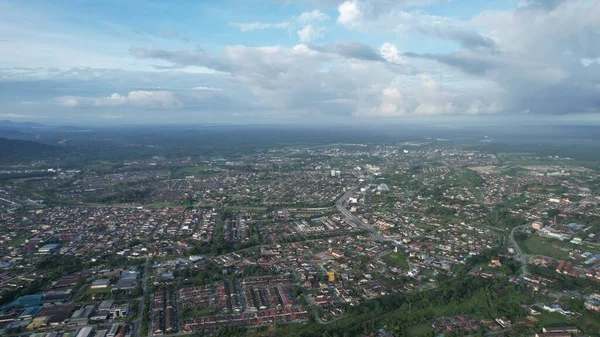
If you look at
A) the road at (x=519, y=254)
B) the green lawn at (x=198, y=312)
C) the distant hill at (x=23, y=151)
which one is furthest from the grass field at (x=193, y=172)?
the road at (x=519, y=254)

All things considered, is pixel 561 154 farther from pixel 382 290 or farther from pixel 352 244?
pixel 382 290

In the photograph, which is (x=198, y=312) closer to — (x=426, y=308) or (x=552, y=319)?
(x=426, y=308)

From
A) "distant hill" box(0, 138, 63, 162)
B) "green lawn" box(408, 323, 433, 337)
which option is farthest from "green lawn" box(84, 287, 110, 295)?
"distant hill" box(0, 138, 63, 162)

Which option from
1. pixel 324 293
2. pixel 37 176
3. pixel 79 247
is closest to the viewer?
pixel 324 293

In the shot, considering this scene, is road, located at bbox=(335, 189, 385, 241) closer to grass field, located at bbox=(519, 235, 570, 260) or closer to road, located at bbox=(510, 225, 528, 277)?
road, located at bbox=(510, 225, 528, 277)

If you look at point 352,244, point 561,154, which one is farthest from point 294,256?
point 561,154
